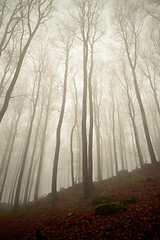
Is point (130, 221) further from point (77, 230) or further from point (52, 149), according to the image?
point (52, 149)

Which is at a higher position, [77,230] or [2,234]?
[77,230]

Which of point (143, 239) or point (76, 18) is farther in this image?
point (76, 18)

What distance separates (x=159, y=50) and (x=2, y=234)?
21.2 meters

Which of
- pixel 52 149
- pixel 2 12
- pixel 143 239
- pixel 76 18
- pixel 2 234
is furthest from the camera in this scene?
pixel 52 149

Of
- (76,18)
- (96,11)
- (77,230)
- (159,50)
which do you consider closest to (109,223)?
(77,230)

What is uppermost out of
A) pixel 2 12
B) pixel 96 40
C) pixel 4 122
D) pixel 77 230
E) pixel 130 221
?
pixel 2 12

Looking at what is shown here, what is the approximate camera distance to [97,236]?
10.2ft

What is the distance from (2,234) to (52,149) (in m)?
43.0

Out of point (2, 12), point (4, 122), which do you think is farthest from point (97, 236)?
point (4, 122)

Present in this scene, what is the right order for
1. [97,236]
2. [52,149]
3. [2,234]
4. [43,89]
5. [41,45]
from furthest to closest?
1. [52,149]
2. [43,89]
3. [41,45]
4. [2,234]
5. [97,236]

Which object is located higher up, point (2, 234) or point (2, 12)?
point (2, 12)

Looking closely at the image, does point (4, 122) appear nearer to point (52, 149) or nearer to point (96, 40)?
point (96, 40)

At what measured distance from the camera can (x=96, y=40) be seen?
12.4 m

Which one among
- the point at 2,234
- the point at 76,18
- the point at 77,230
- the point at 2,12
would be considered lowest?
the point at 2,234
